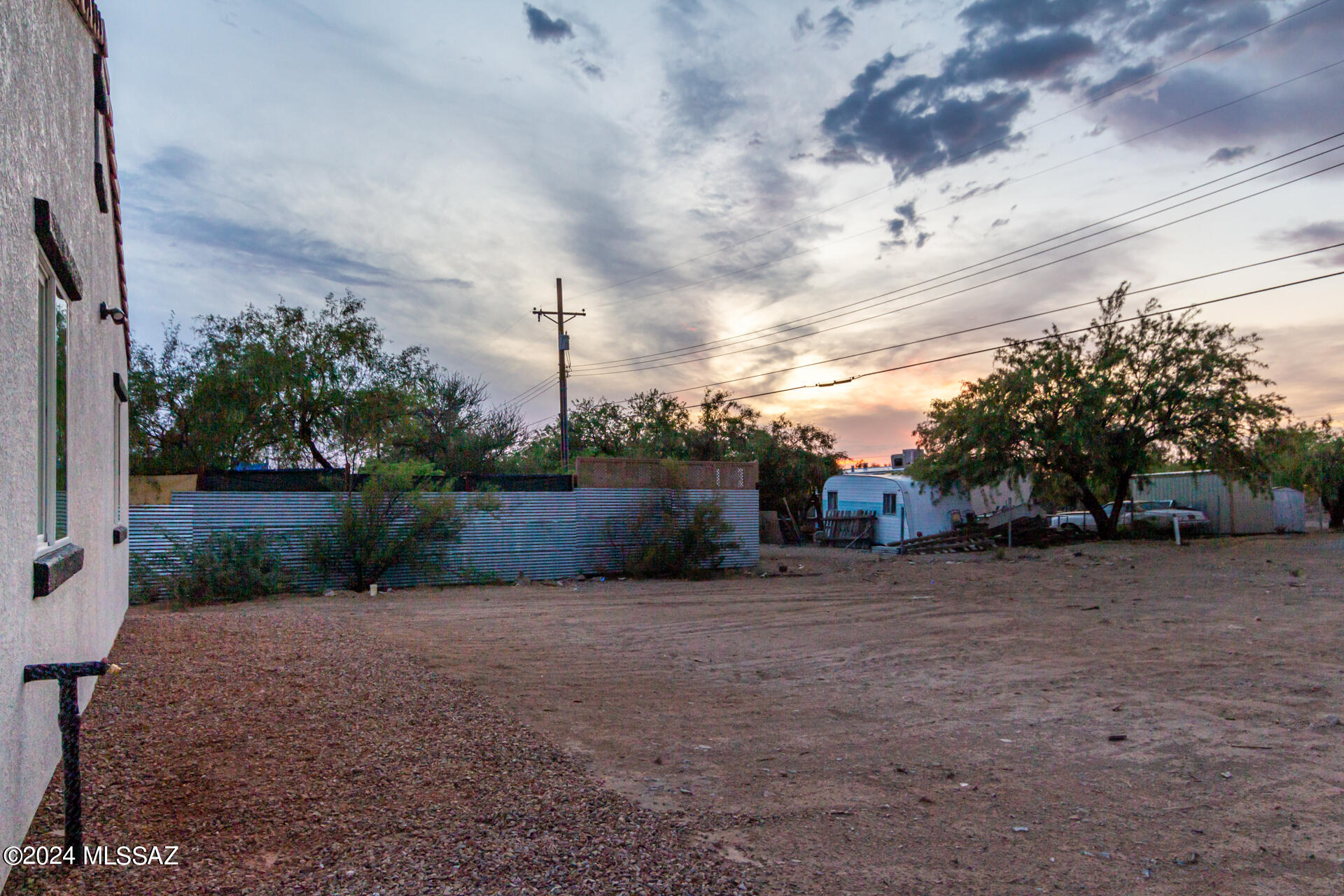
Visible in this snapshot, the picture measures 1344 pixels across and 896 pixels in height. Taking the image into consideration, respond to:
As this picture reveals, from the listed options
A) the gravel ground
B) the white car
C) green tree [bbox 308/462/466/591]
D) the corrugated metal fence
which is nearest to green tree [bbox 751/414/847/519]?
the white car

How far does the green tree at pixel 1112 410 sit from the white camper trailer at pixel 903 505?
3.38 m

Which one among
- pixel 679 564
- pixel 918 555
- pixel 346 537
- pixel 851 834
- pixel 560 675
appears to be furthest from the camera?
pixel 918 555

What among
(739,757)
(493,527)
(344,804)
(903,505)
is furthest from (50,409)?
(903,505)

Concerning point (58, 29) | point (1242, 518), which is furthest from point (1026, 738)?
point (1242, 518)

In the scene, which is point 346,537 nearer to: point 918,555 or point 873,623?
point 873,623

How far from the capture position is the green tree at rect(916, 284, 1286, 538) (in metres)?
26.2

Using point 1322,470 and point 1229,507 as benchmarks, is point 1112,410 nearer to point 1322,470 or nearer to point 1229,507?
point 1229,507

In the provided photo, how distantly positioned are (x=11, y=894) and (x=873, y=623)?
1082 centimetres

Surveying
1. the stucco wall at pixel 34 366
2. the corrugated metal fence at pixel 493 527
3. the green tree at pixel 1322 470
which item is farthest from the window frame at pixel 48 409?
the green tree at pixel 1322 470

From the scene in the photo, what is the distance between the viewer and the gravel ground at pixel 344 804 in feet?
11.6

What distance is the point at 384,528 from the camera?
17.0 metres

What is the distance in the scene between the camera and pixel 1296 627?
1155 centimetres

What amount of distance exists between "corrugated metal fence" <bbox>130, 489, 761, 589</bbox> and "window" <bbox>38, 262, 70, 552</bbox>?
11.8m

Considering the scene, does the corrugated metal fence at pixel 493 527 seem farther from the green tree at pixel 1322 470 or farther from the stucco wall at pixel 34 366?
the green tree at pixel 1322 470
